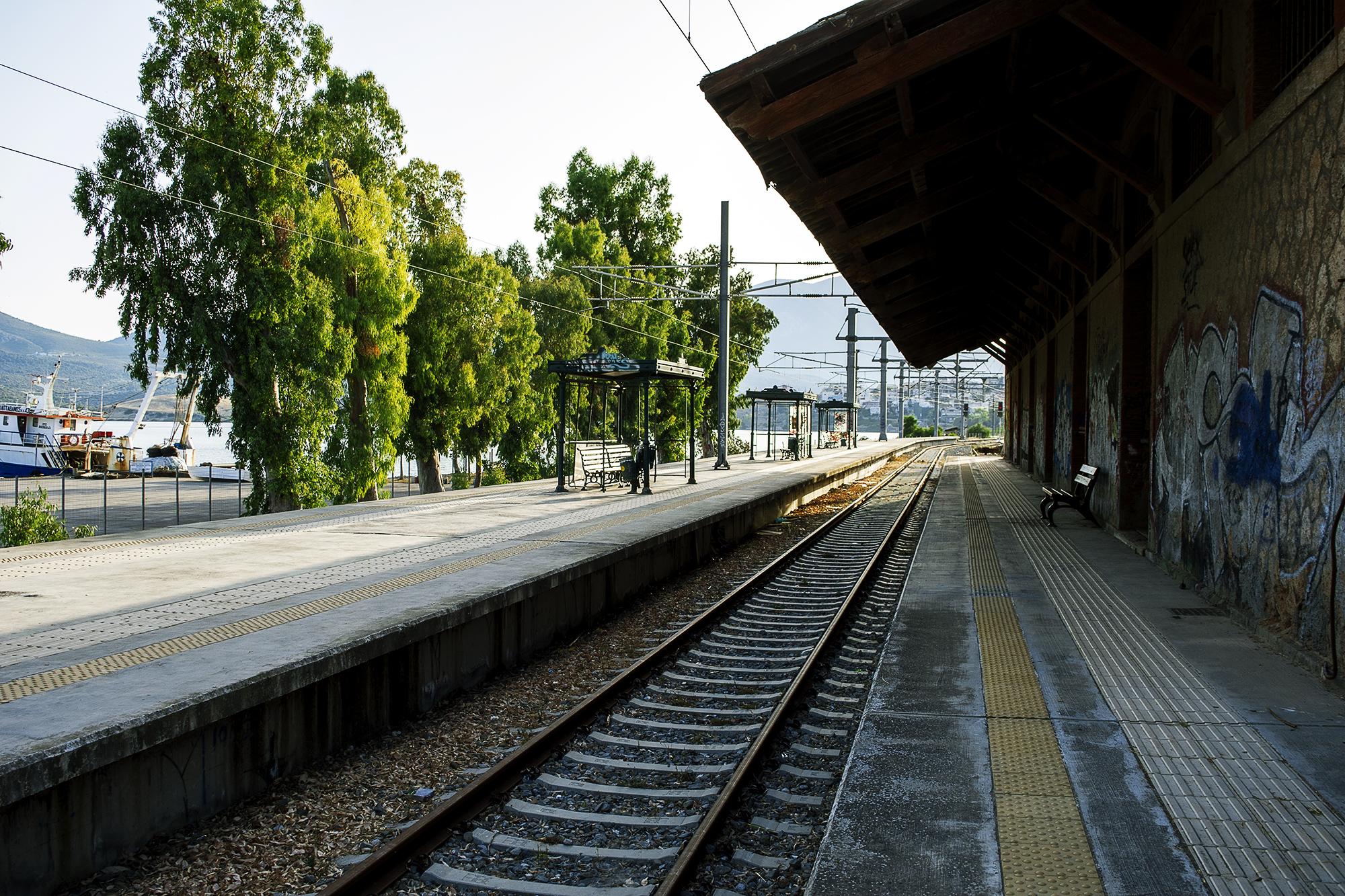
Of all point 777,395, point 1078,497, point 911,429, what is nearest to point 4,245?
point 1078,497

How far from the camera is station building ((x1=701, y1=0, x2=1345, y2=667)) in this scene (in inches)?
276

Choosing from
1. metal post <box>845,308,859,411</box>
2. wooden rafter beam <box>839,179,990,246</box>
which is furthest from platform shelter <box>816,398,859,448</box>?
wooden rafter beam <box>839,179,990,246</box>

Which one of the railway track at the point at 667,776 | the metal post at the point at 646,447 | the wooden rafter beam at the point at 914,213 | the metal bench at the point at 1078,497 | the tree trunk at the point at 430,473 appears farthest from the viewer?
the tree trunk at the point at 430,473

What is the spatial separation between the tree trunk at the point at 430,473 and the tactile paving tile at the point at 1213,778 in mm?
27500

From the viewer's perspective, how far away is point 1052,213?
1992 cm

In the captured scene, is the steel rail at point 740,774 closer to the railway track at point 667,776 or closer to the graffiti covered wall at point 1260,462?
the railway track at point 667,776

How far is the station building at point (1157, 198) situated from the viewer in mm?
7020

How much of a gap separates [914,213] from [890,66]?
618 centimetres

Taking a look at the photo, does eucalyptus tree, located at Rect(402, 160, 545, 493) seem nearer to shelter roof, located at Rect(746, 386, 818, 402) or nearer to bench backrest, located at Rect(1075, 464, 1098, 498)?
shelter roof, located at Rect(746, 386, 818, 402)

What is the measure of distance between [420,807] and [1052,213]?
18322 mm

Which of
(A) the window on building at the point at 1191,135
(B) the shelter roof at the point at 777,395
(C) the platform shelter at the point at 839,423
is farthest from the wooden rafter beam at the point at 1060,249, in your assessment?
(C) the platform shelter at the point at 839,423

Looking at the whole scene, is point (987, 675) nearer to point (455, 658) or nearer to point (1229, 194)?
point (455, 658)

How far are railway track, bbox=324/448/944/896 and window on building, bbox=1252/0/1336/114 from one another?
5551 millimetres

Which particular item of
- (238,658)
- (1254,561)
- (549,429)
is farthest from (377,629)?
(549,429)
